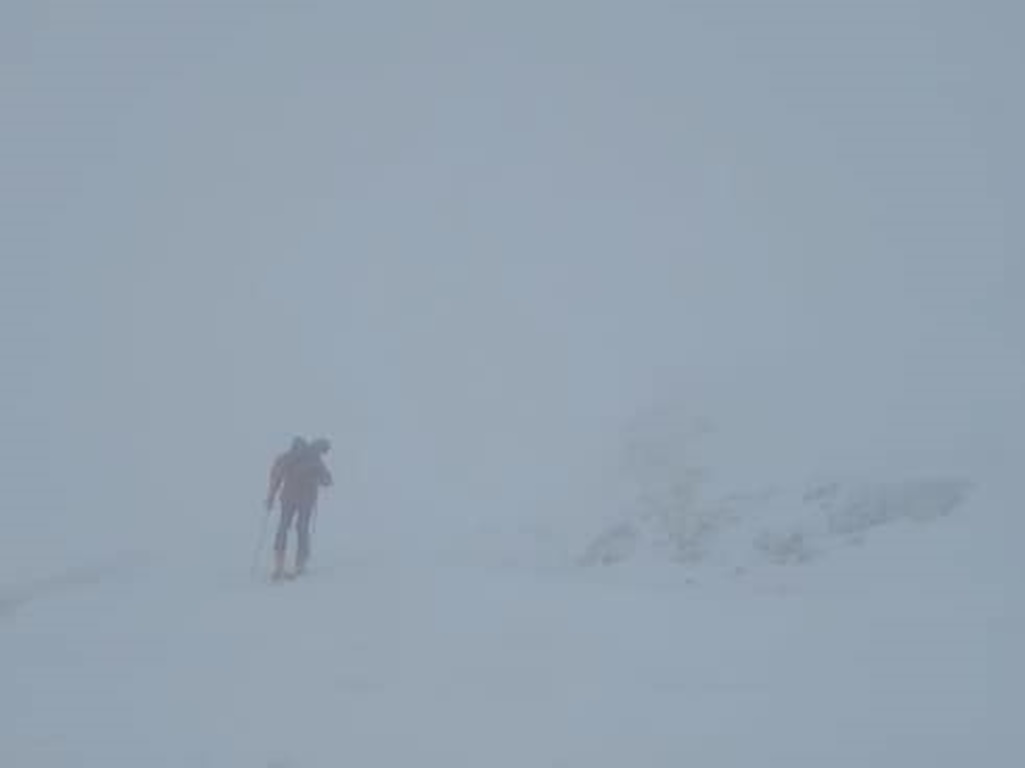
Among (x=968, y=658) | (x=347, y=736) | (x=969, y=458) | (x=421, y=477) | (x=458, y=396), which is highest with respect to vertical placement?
(x=458, y=396)

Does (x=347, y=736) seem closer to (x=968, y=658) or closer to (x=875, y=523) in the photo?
(x=968, y=658)

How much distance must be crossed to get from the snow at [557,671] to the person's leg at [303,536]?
2349 mm

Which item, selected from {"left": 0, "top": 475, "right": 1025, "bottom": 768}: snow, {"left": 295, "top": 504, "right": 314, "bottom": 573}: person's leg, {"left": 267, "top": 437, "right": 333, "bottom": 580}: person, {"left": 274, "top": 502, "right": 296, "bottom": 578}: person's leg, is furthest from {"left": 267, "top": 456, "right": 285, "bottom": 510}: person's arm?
{"left": 0, "top": 475, "right": 1025, "bottom": 768}: snow

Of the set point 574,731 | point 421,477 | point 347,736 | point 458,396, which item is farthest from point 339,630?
point 458,396

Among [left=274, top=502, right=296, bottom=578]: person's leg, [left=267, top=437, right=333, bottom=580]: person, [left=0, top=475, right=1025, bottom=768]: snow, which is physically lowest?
[left=0, top=475, right=1025, bottom=768]: snow

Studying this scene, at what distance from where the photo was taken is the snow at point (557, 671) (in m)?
11.9

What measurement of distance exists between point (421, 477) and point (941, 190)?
3003 inches

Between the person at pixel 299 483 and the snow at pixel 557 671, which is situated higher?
the person at pixel 299 483

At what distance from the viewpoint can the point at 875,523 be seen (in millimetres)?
19359

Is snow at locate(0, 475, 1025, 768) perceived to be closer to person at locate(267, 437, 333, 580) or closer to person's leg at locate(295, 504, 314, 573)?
person's leg at locate(295, 504, 314, 573)

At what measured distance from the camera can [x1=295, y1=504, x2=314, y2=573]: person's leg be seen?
70.7ft

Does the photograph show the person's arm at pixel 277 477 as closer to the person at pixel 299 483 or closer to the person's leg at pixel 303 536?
the person at pixel 299 483

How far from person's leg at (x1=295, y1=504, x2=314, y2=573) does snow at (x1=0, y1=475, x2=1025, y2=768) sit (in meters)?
2.35

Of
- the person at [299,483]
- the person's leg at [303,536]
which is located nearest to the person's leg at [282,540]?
the person at [299,483]
